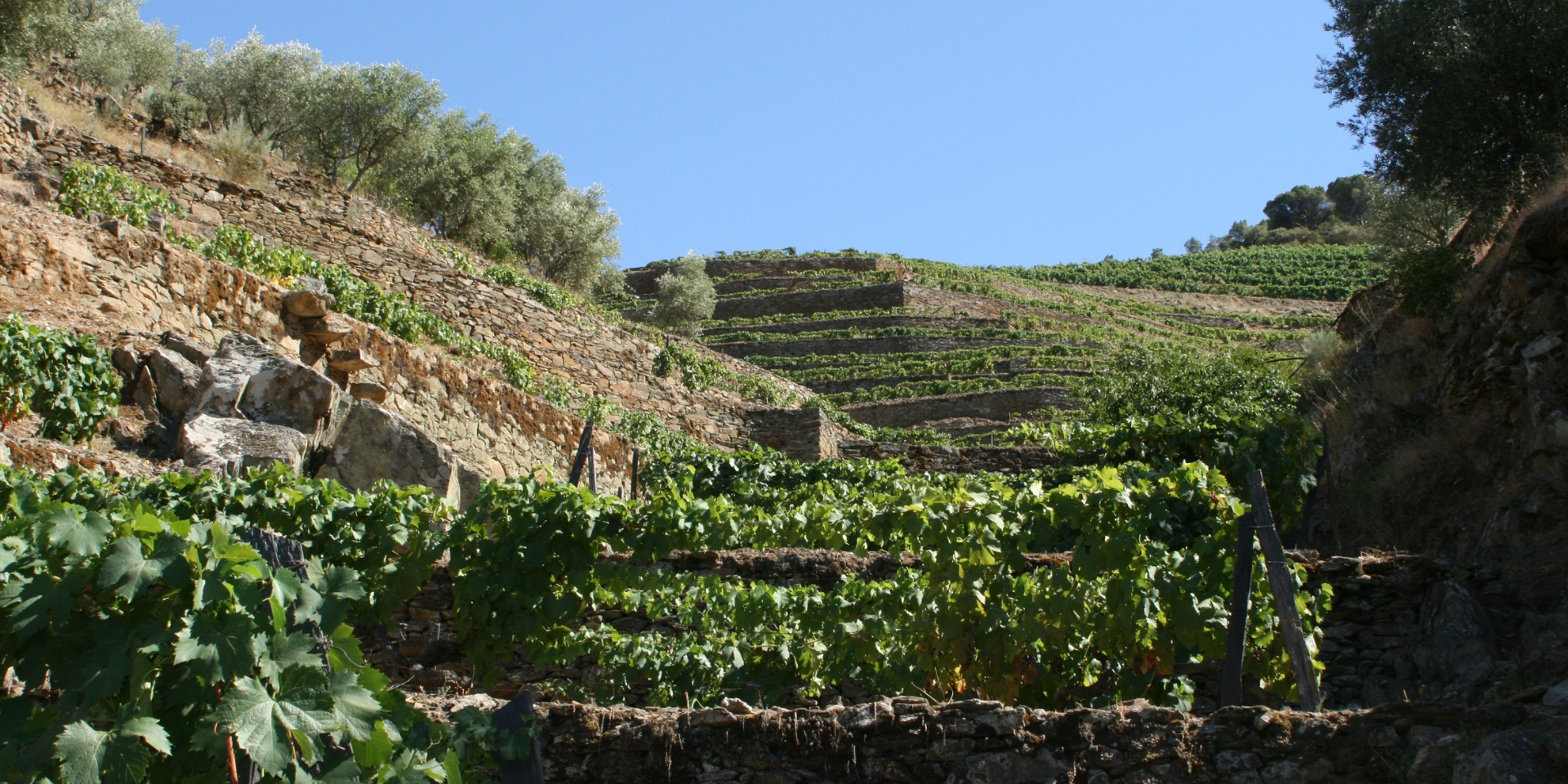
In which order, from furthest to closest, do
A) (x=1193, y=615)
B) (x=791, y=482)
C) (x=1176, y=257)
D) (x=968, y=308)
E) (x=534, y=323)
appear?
(x=1176, y=257)
(x=968, y=308)
(x=534, y=323)
(x=791, y=482)
(x=1193, y=615)

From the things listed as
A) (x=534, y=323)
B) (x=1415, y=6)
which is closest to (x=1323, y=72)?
(x=1415, y=6)

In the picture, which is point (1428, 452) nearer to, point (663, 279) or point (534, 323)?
point (534, 323)

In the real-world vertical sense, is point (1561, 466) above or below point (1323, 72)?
below

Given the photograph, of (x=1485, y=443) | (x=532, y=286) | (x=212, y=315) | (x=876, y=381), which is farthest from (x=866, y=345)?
(x=212, y=315)

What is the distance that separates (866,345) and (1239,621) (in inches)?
1164

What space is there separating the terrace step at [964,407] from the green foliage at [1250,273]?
88.3 ft

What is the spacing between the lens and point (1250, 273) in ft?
179

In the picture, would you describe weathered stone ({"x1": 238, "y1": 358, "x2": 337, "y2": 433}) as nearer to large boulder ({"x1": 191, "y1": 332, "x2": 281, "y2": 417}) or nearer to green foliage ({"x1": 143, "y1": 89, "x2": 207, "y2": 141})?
large boulder ({"x1": 191, "y1": 332, "x2": 281, "y2": 417})

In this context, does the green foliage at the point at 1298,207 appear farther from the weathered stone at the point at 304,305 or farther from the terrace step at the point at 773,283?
the weathered stone at the point at 304,305

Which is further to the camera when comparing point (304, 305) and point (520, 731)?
point (304, 305)

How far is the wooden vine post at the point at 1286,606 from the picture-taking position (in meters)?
5.09

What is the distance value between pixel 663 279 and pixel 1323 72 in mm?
23301

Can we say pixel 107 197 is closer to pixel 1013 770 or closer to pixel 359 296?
pixel 359 296

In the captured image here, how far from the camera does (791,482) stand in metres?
12.6
